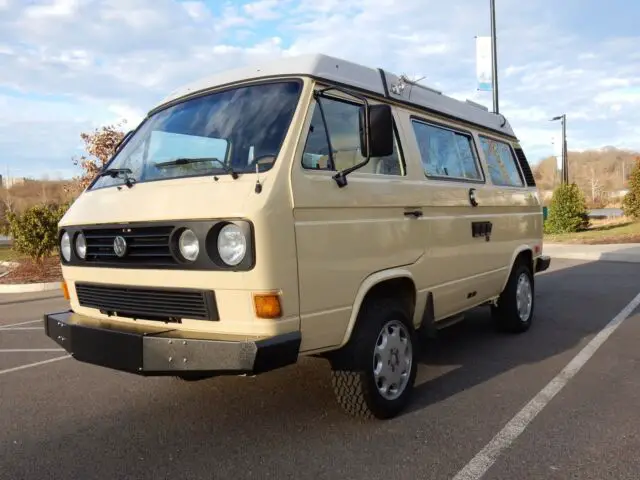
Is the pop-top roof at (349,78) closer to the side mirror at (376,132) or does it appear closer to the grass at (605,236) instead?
the side mirror at (376,132)

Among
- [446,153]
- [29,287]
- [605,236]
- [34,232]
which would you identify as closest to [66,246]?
[446,153]

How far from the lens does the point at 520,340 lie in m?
6.24

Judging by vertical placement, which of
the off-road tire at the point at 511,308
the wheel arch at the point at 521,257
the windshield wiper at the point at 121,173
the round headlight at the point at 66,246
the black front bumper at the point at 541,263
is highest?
the windshield wiper at the point at 121,173

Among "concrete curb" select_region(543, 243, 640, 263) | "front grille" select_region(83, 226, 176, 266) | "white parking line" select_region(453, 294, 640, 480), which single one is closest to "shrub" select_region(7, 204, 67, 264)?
"front grille" select_region(83, 226, 176, 266)

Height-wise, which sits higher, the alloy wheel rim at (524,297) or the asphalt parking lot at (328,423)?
the alloy wheel rim at (524,297)

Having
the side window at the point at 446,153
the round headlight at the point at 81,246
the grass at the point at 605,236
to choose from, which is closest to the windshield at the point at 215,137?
the round headlight at the point at 81,246

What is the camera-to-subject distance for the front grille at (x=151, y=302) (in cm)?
324

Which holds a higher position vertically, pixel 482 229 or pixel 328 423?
pixel 482 229

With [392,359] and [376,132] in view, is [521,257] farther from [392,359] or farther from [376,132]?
[376,132]

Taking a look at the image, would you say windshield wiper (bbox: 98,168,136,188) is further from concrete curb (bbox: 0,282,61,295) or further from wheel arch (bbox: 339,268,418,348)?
concrete curb (bbox: 0,282,61,295)

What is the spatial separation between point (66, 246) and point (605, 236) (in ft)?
68.2

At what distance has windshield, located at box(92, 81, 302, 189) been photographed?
11.3ft

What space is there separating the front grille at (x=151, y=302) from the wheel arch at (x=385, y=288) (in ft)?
2.97

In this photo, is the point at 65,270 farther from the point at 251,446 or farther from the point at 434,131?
the point at 434,131
